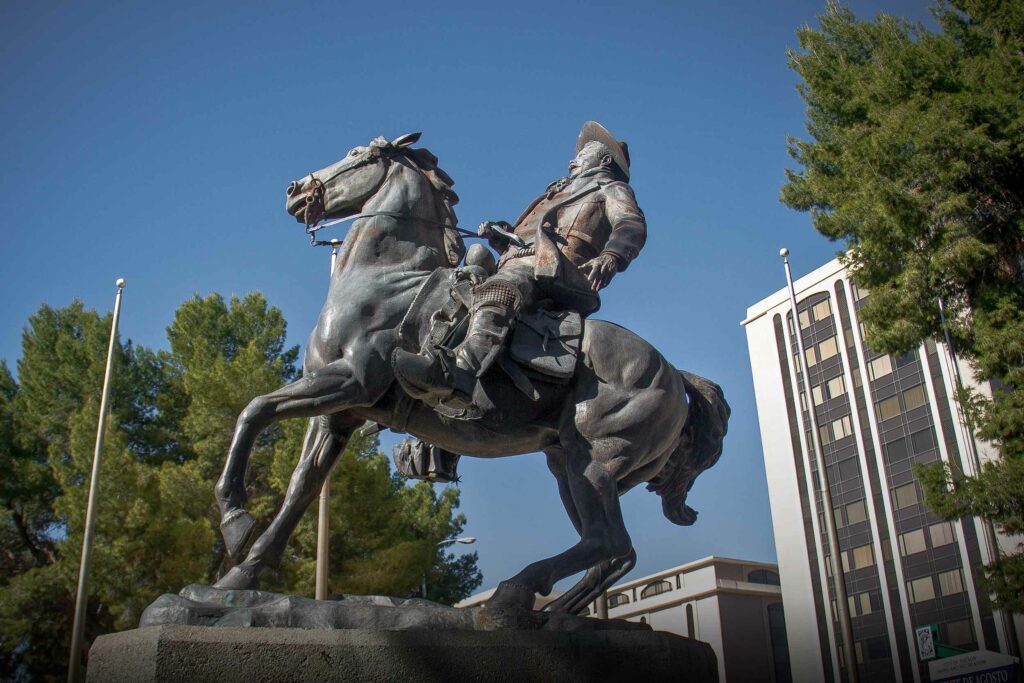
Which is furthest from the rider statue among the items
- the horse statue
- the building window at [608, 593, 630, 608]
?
the building window at [608, 593, 630, 608]

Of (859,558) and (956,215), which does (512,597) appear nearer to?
(956,215)

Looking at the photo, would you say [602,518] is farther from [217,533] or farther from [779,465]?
[779,465]

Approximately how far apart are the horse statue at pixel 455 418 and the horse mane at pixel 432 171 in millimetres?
263

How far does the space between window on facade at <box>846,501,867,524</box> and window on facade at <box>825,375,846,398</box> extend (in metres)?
5.17

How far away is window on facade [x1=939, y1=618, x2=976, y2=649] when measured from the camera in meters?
32.7

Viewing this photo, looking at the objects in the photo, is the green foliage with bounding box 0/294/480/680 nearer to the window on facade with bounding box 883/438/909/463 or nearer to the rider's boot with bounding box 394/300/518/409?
the rider's boot with bounding box 394/300/518/409

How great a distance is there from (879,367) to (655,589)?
1530cm

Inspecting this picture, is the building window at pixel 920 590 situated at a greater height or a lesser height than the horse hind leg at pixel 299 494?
greater

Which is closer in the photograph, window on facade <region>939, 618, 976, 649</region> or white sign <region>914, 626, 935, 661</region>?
white sign <region>914, 626, 935, 661</region>

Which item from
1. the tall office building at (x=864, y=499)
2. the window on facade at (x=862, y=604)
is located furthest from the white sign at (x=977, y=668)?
the window on facade at (x=862, y=604)

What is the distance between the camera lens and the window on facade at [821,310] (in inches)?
1693

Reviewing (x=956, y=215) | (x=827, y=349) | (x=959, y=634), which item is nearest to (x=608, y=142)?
(x=956, y=215)

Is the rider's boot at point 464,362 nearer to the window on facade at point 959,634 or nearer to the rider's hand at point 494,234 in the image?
Result: the rider's hand at point 494,234

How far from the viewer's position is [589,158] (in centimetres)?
736
